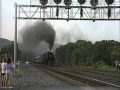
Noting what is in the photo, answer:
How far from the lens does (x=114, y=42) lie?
382ft

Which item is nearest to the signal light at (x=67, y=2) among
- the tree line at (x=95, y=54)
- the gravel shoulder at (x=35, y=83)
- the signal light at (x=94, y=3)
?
the signal light at (x=94, y=3)

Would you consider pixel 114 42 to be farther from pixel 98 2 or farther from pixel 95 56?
pixel 98 2

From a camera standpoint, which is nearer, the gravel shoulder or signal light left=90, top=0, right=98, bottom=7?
the gravel shoulder

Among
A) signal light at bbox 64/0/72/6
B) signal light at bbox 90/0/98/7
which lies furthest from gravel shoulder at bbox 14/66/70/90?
signal light at bbox 90/0/98/7

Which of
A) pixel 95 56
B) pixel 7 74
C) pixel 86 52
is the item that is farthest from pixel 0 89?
pixel 86 52

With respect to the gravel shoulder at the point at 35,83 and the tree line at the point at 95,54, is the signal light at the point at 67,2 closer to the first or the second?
the gravel shoulder at the point at 35,83

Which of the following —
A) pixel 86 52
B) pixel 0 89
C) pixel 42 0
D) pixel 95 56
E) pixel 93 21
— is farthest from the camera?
pixel 86 52

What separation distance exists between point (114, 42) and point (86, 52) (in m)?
8.43

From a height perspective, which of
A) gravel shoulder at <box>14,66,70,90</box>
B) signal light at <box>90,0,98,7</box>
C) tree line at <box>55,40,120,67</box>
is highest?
signal light at <box>90,0,98,7</box>

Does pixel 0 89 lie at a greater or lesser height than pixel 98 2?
lesser

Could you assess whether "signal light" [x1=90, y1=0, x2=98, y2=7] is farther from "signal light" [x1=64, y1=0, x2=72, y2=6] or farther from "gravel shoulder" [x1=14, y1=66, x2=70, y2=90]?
"gravel shoulder" [x1=14, y1=66, x2=70, y2=90]

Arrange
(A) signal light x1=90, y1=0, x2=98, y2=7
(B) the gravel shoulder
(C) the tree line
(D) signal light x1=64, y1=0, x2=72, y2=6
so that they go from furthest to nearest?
1. (C) the tree line
2. (A) signal light x1=90, y1=0, x2=98, y2=7
3. (D) signal light x1=64, y1=0, x2=72, y2=6
4. (B) the gravel shoulder

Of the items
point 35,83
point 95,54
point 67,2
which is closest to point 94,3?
point 67,2

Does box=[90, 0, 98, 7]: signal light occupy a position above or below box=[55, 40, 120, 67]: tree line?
above
